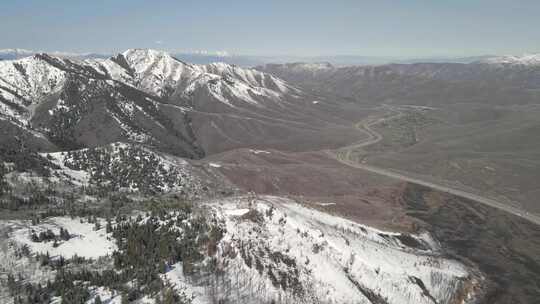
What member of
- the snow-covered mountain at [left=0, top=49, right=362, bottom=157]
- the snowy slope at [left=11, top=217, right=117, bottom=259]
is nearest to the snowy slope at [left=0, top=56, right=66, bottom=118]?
the snow-covered mountain at [left=0, top=49, right=362, bottom=157]

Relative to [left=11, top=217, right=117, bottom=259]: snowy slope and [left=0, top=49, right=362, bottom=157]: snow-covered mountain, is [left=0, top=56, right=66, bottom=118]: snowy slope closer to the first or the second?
[left=0, top=49, right=362, bottom=157]: snow-covered mountain

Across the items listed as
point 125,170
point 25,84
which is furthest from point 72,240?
point 25,84

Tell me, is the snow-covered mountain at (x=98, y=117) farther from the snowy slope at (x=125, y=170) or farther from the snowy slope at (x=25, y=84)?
the snowy slope at (x=125, y=170)

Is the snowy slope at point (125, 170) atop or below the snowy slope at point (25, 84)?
below

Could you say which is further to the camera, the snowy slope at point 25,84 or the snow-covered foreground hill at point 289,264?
the snowy slope at point 25,84

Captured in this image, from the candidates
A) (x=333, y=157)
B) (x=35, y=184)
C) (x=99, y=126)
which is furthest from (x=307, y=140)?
(x=35, y=184)

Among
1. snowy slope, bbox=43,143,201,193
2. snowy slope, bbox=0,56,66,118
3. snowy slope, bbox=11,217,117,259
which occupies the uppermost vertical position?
snowy slope, bbox=0,56,66,118

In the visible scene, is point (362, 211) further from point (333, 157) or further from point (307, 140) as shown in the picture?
point (307, 140)

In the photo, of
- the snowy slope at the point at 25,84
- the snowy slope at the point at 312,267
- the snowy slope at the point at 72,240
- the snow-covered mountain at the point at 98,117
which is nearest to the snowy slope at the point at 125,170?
the snowy slope at the point at 72,240
